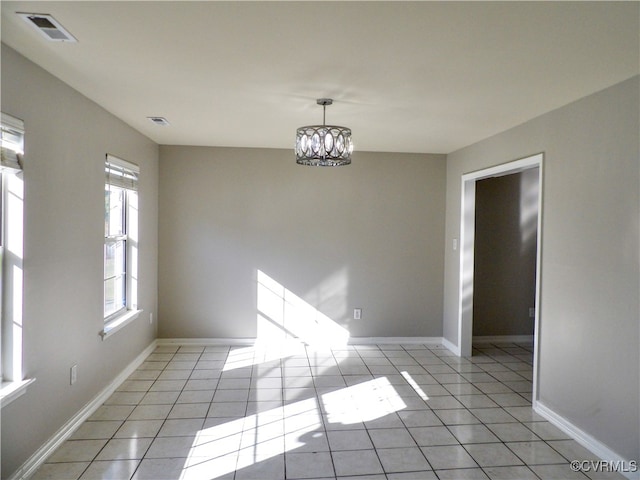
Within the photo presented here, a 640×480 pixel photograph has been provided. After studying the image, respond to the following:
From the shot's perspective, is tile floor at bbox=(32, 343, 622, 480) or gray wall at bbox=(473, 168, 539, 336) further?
gray wall at bbox=(473, 168, 539, 336)

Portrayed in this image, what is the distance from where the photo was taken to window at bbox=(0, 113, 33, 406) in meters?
2.31

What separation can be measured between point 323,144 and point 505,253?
11.7 ft

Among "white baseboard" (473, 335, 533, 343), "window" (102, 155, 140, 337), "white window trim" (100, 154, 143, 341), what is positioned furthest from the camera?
"white baseboard" (473, 335, 533, 343)

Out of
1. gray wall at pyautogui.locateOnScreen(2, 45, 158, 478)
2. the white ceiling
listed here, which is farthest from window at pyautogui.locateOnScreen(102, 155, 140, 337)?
the white ceiling

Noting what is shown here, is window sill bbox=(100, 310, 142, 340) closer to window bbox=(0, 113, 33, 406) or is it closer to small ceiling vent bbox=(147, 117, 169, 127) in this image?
window bbox=(0, 113, 33, 406)

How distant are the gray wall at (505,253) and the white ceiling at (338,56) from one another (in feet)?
6.37

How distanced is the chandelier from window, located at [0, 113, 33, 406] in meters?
1.58

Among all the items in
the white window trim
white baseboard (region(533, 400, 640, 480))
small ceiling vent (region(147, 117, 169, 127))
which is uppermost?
small ceiling vent (region(147, 117, 169, 127))

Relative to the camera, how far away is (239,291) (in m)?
5.16

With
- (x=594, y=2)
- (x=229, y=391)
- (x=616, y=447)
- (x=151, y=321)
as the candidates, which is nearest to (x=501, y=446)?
(x=616, y=447)

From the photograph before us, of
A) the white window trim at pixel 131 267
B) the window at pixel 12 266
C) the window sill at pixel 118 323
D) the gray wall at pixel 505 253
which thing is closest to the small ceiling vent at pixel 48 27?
the window at pixel 12 266

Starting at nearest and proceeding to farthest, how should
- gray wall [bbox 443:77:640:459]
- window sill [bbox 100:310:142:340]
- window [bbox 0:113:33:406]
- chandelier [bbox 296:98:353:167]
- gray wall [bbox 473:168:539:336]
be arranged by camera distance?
window [bbox 0:113:33:406] → gray wall [bbox 443:77:640:459] → chandelier [bbox 296:98:353:167] → window sill [bbox 100:310:142:340] → gray wall [bbox 473:168:539:336]

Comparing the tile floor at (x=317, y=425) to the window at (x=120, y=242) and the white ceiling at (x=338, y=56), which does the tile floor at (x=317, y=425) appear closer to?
the window at (x=120, y=242)

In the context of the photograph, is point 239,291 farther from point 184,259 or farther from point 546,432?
point 546,432
